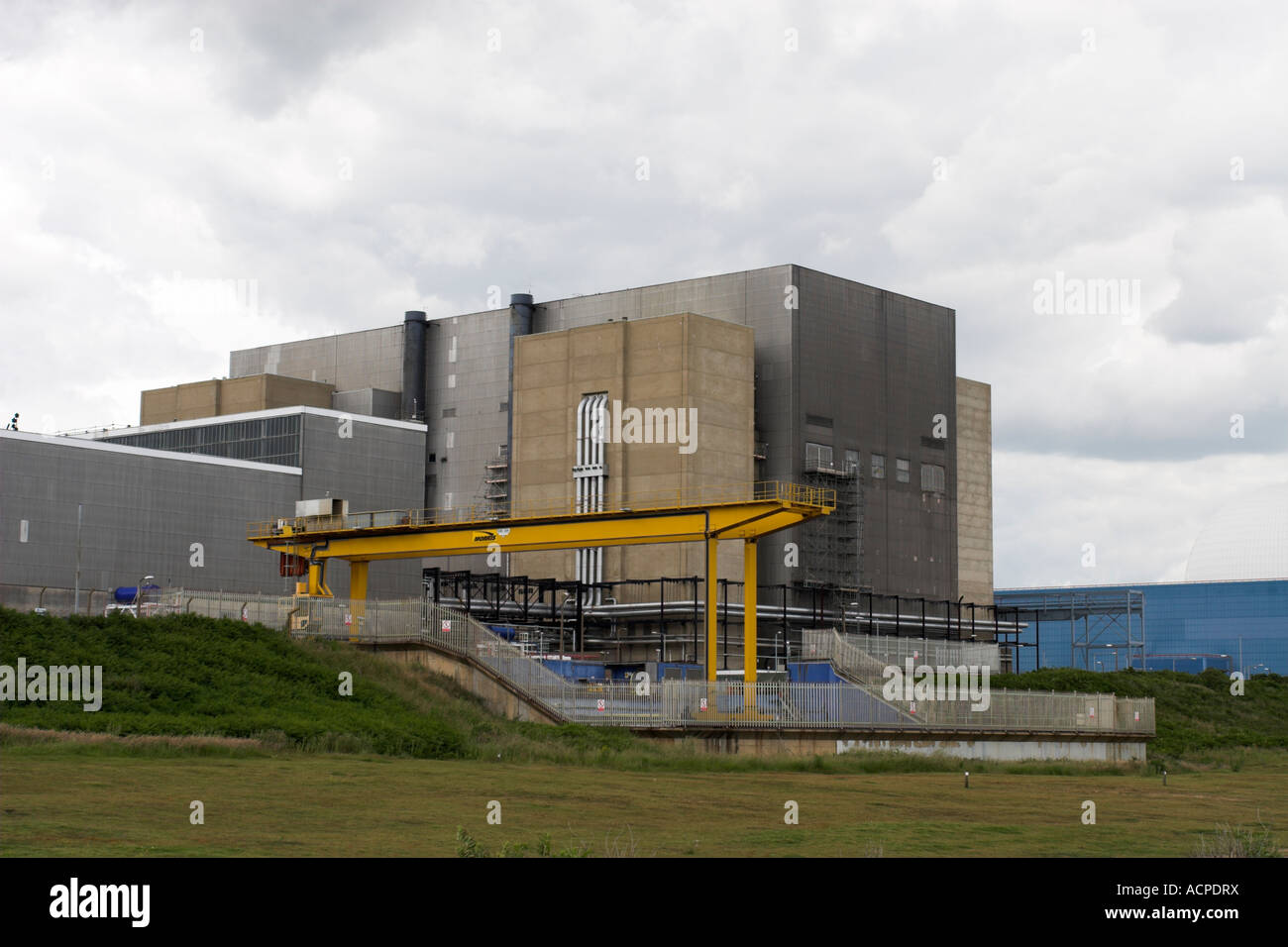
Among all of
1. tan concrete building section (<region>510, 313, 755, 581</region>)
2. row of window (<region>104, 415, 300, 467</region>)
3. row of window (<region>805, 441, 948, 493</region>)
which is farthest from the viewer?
row of window (<region>805, 441, 948, 493</region>)

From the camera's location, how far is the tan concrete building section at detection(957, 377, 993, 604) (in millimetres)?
112625

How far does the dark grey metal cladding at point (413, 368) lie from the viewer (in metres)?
109

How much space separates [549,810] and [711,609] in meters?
32.1

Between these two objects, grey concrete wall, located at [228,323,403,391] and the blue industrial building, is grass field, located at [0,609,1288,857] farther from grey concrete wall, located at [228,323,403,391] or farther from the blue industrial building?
the blue industrial building

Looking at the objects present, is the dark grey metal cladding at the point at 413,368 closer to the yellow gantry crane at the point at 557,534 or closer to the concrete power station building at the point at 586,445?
the concrete power station building at the point at 586,445

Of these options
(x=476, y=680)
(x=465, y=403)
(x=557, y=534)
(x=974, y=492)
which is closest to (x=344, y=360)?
(x=465, y=403)

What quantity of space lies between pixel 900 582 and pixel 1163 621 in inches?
3004

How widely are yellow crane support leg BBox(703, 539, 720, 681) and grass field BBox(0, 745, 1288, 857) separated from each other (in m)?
16.9

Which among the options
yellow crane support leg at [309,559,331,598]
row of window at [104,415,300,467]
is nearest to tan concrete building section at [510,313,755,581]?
row of window at [104,415,300,467]

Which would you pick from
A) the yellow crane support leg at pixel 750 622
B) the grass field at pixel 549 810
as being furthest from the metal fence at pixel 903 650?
the grass field at pixel 549 810

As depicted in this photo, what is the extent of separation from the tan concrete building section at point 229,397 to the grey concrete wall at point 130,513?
28.6 m

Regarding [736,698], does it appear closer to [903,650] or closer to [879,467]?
[903,650]
